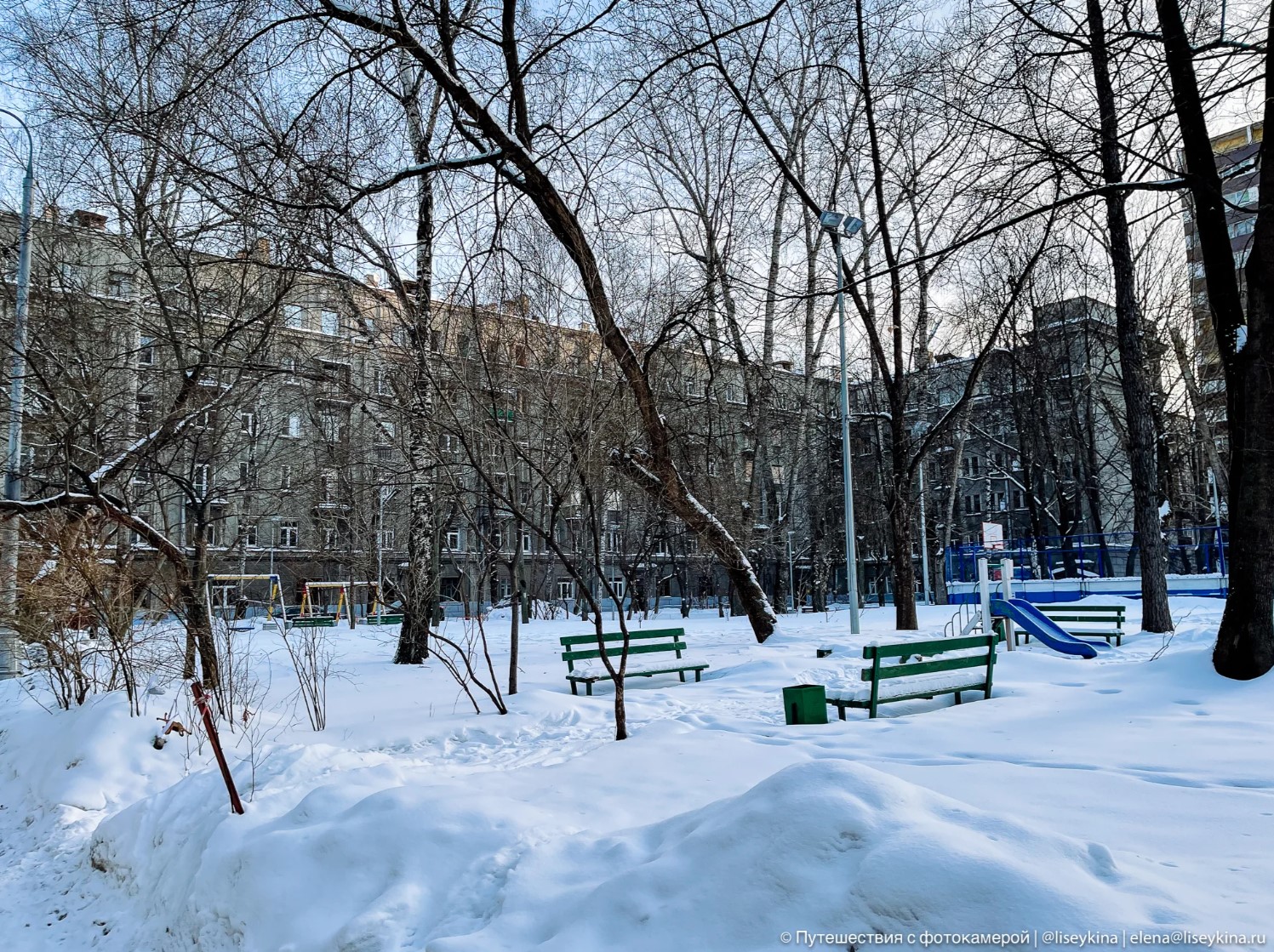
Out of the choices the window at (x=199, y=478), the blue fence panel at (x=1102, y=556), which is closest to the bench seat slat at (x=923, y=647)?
the window at (x=199, y=478)

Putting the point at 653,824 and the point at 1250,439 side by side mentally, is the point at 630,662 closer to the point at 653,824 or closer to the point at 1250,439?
the point at 1250,439

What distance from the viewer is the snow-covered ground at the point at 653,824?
3.03 metres

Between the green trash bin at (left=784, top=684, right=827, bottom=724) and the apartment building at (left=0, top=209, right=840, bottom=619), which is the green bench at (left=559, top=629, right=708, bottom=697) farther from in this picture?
the green trash bin at (left=784, top=684, right=827, bottom=724)

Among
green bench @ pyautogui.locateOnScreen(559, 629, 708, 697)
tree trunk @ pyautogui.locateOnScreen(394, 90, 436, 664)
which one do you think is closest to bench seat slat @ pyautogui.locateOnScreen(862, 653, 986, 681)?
green bench @ pyautogui.locateOnScreen(559, 629, 708, 697)

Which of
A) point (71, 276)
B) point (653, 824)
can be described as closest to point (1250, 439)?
point (653, 824)

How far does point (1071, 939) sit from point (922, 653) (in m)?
7.78

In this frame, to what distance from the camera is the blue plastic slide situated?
557 inches

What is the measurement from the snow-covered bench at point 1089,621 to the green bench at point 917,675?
20.6 ft

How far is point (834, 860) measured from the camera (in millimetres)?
3182

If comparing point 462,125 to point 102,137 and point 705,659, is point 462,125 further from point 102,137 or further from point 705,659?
point 705,659

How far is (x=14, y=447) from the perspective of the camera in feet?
45.0

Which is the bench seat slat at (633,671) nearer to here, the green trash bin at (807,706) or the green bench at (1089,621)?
the green trash bin at (807,706)

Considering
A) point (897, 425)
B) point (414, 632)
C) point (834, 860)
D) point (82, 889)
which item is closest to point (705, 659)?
point (414, 632)

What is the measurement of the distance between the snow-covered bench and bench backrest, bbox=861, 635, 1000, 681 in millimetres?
6291
